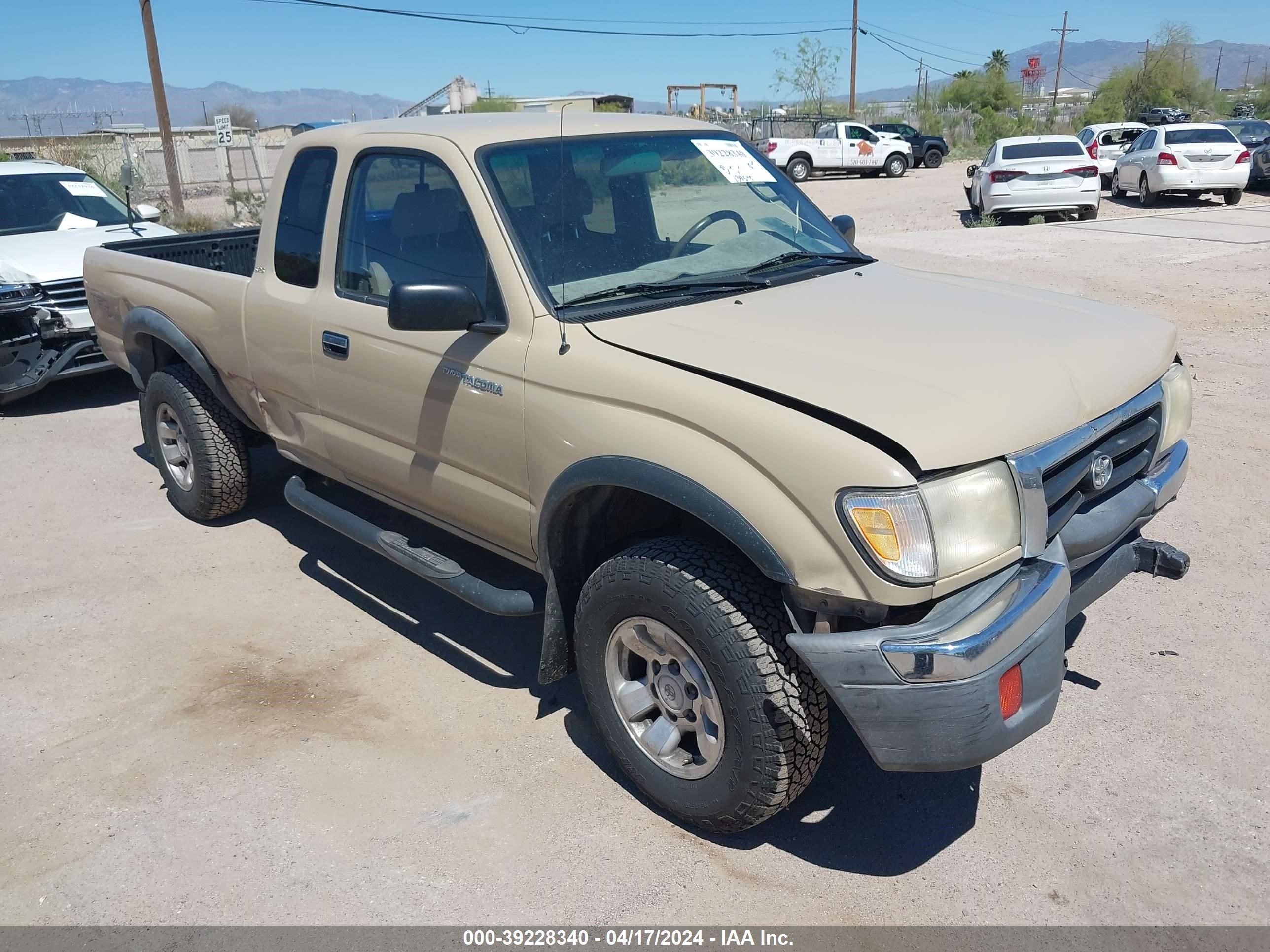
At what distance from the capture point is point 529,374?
10.9ft

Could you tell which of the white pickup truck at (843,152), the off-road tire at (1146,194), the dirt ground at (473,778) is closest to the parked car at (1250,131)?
the off-road tire at (1146,194)

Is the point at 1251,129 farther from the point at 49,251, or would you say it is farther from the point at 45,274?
the point at 45,274

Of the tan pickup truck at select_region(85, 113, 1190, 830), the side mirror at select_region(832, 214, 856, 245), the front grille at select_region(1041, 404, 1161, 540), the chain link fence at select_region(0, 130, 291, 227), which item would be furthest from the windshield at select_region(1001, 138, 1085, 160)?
the front grille at select_region(1041, 404, 1161, 540)

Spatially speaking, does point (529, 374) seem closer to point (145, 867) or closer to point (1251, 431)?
point (145, 867)

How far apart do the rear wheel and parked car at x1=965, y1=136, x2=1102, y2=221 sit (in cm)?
272

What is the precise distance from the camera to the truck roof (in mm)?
3783

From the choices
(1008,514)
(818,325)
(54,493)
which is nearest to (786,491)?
(1008,514)

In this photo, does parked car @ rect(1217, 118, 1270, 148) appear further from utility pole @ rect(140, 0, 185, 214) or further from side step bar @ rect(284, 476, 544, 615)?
side step bar @ rect(284, 476, 544, 615)

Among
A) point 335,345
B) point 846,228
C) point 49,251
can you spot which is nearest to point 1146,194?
point 846,228

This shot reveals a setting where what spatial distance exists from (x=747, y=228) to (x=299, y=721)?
2536 mm

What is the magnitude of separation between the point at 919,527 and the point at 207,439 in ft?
13.3

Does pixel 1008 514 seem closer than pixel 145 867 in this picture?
Yes

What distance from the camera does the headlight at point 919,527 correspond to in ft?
8.33

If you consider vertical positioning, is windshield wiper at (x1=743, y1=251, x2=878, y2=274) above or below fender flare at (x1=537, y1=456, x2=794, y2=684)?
above
